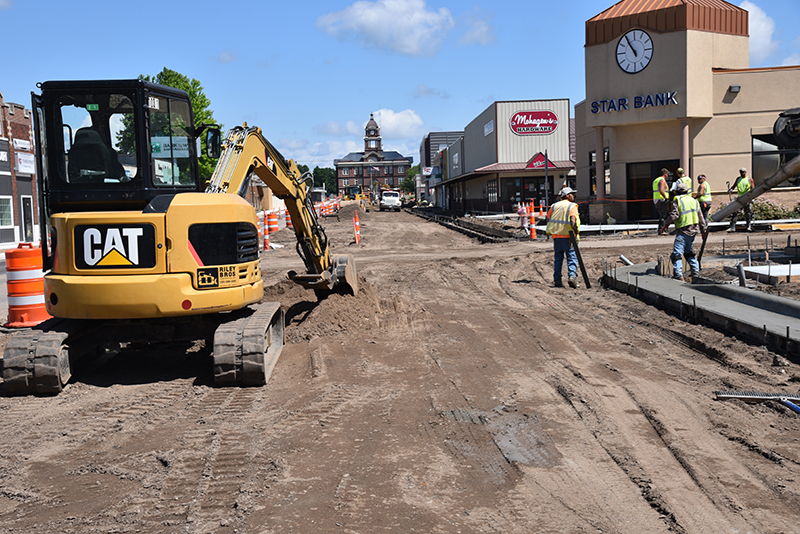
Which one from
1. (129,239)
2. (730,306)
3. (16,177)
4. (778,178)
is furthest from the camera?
(16,177)

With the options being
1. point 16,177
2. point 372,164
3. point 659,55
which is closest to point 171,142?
point 659,55

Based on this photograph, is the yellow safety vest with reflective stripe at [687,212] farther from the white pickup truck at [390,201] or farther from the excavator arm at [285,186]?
the white pickup truck at [390,201]

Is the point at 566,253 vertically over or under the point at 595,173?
under

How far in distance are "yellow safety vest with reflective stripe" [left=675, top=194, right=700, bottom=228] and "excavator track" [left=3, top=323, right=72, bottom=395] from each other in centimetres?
1028

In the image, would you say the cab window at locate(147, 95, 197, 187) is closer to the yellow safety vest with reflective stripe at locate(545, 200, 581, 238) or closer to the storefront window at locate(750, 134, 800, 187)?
the yellow safety vest with reflective stripe at locate(545, 200, 581, 238)

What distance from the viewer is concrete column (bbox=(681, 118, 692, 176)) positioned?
25641 mm

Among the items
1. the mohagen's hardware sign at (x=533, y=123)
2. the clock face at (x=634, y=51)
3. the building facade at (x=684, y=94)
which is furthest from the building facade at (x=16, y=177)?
the mohagen's hardware sign at (x=533, y=123)

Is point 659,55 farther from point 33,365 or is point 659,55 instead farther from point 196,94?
point 196,94

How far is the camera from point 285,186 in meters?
8.95

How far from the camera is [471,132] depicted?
5594 cm

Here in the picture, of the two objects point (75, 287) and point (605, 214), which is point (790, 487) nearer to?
point (75, 287)

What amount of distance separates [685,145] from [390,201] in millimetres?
41234

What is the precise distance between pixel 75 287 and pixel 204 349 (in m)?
2.65

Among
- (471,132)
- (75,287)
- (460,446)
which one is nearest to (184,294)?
(75,287)
